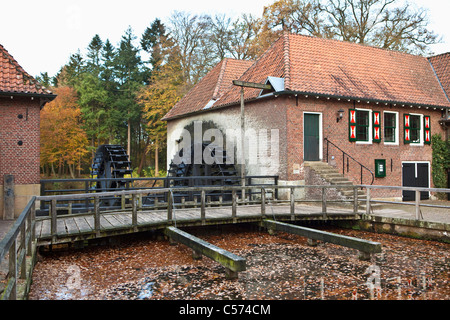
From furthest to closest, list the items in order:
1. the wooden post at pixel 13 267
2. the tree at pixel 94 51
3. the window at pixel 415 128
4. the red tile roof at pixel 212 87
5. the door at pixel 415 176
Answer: the tree at pixel 94 51, the red tile roof at pixel 212 87, the window at pixel 415 128, the door at pixel 415 176, the wooden post at pixel 13 267

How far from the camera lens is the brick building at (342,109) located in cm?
1401

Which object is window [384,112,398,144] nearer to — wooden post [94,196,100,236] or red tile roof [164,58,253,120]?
red tile roof [164,58,253,120]

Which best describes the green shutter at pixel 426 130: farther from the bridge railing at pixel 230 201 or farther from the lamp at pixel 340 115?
the bridge railing at pixel 230 201

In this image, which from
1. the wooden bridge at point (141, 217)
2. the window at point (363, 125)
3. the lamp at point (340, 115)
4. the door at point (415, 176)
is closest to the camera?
the wooden bridge at point (141, 217)

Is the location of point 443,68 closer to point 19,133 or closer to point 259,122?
point 259,122

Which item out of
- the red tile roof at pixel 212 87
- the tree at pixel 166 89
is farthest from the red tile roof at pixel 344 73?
the tree at pixel 166 89

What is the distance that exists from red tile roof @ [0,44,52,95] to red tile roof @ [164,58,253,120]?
327 inches

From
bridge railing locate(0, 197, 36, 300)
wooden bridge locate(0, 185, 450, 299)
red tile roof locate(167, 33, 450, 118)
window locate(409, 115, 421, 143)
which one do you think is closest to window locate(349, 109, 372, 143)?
red tile roof locate(167, 33, 450, 118)

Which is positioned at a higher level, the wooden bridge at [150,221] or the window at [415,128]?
the window at [415,128]

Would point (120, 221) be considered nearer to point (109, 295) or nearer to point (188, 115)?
point (109, 295)

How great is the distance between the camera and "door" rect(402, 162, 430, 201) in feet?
54.4

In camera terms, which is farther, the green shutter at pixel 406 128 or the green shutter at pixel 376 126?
the green shutter at pixel 406 128

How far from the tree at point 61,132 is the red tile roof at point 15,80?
20929mm
